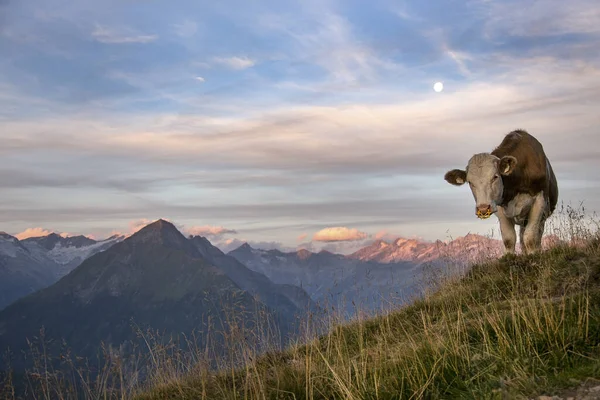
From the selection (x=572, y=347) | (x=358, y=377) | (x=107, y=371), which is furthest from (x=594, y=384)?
(x=107, y=371)

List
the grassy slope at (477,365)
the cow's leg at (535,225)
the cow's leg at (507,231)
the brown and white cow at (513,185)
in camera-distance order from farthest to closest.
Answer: the cow's leg at (507,231), the cow's leg at (535,225), the brown and white cow at (513,185), the grassy slope at (477,365)

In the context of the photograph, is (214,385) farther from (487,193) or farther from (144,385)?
(487,193)

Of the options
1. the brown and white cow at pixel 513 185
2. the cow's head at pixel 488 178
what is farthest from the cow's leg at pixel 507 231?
the cow's head at pixel 488 178

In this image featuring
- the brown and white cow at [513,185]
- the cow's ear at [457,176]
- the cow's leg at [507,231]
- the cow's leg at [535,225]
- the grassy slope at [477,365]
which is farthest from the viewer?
the cow's leg at [507,231]

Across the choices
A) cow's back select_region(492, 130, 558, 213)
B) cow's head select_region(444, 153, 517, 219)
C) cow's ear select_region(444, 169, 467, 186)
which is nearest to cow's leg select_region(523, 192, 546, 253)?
cow's back select_region(492, 130, 558, 213)

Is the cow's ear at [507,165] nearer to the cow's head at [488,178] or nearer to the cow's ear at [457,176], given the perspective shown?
the cow's head at [488,178]

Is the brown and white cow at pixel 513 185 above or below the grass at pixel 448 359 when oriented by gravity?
above

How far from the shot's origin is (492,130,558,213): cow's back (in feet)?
43.3

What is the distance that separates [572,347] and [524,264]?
5917mm

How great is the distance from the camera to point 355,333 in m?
9.88

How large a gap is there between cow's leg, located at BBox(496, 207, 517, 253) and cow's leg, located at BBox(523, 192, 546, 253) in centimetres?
33

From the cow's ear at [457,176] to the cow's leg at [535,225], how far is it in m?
1.81

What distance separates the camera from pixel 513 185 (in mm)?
13188

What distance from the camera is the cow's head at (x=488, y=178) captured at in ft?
40.7
